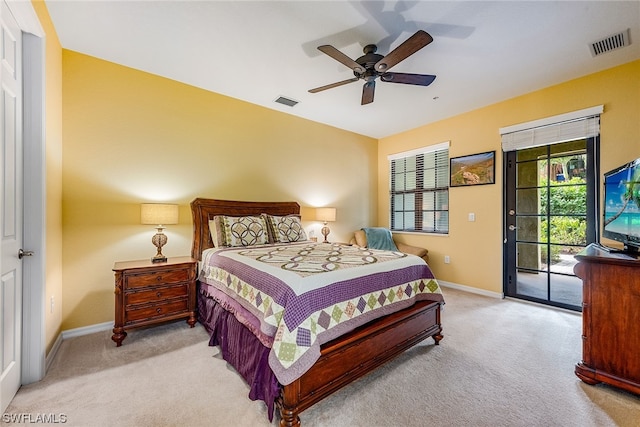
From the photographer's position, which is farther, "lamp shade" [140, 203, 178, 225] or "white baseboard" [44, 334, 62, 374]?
"lamp shade" [140, 203, 178, 225]

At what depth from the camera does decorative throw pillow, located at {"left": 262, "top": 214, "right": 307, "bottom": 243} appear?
3352 mm

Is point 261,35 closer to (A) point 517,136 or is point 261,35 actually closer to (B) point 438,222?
(A) point 517,136

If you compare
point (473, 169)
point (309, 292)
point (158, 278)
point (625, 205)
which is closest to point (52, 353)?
point (158, 278)

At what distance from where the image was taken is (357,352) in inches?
69.0

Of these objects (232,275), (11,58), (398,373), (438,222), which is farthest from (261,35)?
(438,222)

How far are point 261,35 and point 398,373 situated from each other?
3014 millimetres

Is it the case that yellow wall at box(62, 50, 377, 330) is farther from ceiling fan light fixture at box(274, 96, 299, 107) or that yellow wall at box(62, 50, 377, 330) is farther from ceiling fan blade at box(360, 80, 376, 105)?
ceiling fan blade at box(360, 80, 376, 105)

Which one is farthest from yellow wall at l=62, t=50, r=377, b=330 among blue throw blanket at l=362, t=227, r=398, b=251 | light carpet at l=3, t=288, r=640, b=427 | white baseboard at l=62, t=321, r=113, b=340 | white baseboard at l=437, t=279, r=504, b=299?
white baseboard at l=437, t=279, r=504, b=299

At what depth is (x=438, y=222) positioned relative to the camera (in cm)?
459

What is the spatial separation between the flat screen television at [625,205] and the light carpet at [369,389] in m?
1.04

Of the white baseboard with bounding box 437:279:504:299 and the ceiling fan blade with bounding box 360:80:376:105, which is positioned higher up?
the ceiling fan blade with bounding box 360:80:376:105

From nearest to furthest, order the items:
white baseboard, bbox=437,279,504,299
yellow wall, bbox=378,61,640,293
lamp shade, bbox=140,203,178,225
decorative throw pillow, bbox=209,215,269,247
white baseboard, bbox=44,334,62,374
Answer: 1. white baseboard, bbox=44,334,62,374
2. lamp shade, bbox=140,203,178,225
3. yellow wall, bbox=378,61,640,293
4. decorative throw pillow, bbox=209,215,269,247
5. white baseboard, bbox=437,279,504,299

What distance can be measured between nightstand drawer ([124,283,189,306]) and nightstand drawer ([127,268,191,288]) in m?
0.07

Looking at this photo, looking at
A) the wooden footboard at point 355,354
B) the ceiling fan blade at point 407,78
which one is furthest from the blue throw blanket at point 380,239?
the ceiling fan blade at point 407,78
